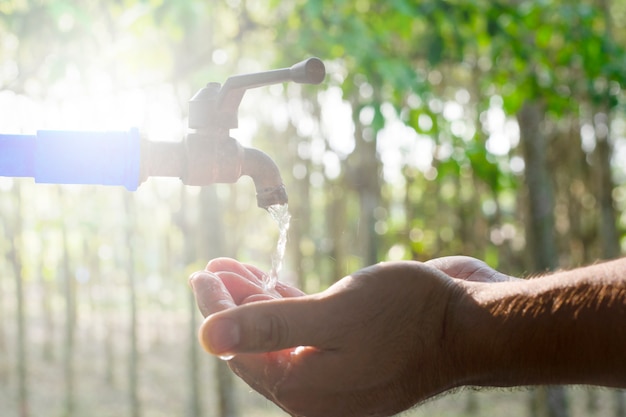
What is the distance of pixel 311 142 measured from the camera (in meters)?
10.4

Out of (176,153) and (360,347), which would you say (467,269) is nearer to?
(360,347)

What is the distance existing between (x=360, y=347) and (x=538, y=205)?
3.82 m

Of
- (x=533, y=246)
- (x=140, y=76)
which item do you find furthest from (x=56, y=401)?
(x=533, y=246)

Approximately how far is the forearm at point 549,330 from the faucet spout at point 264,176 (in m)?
0.36

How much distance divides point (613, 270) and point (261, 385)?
1.96ft

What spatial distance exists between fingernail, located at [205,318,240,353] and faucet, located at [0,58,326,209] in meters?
0.23

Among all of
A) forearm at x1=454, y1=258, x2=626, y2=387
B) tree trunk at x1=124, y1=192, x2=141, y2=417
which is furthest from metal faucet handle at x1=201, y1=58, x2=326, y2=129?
tree trunk at x1=124, y1=192, x2=141, y2=417

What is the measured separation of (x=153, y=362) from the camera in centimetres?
1422

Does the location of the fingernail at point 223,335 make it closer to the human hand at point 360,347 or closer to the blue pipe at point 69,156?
the human hand at point 360,347

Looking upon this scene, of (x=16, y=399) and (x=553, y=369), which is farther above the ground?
(x=553, y=369)

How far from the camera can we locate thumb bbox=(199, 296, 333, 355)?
3.68 ft

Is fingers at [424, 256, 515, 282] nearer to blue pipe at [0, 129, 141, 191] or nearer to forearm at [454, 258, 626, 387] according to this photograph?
forearm at [454, 258, 626, 387]

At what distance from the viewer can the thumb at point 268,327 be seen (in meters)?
1.12

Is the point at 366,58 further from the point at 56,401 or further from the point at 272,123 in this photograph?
the point at 56,401
